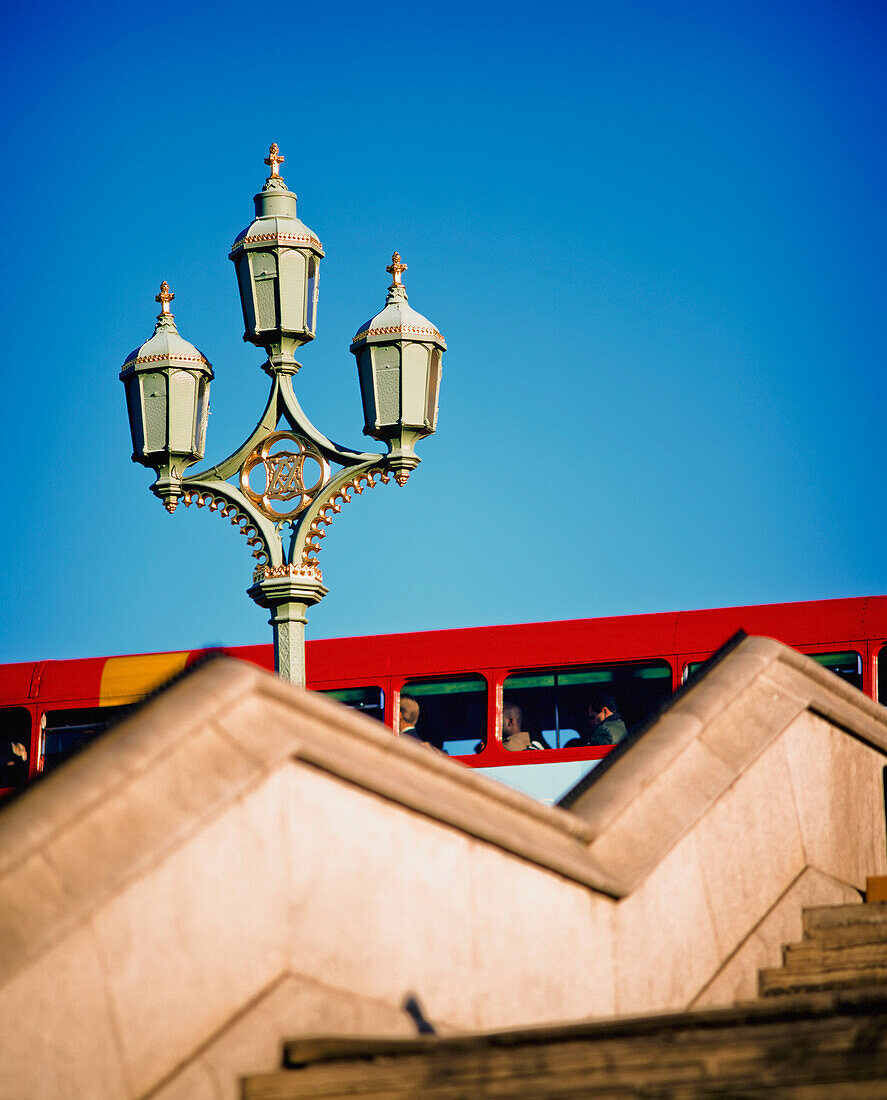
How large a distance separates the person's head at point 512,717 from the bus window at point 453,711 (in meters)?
0.20

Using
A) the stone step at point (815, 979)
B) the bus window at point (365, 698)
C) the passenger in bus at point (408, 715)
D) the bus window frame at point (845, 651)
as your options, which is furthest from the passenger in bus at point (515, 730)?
the stone step at point (815, 979)

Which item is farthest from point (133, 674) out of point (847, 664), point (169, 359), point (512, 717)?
point (169, 359)

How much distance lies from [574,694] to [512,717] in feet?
2.01

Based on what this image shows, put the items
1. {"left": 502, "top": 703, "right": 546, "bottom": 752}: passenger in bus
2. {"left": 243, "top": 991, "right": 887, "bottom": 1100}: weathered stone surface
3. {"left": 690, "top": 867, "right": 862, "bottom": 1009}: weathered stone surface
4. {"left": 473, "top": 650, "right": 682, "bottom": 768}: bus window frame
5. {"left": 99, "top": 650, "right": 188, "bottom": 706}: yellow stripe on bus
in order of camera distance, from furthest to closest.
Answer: {"left": 99, "top": 650, "right": 188, "bottom": 706}: yellow stripe on bus → {"left": 502, "top": 703, "right": 546, "bottom": 752}: passenger in bus → {"left": 473, "top": 650, "right": 682, "bottom": 768}: bus window frame → {"left": 690, "top": 867, "right": 862, "bottom": 1009}: weathered stone surface → {"left": 243, "top": 991, "right": 887, "bottom": 1100}: weathered stone surface

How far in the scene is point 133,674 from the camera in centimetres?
1598

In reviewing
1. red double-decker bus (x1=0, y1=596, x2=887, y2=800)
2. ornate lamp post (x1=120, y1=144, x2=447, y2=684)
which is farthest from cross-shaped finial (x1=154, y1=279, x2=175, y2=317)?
red double-decker bus (x1=0, y1=596, x2=887, y2=800)

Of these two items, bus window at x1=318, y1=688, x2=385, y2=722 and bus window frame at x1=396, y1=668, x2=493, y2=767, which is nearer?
bus window frame at x1=396, y1=668, x2=493, y2=767

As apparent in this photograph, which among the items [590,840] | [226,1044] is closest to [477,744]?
[590,840]

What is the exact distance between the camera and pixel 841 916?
521 centimetres

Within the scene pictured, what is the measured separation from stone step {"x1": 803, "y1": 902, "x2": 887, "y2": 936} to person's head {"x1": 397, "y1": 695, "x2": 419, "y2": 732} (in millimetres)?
9996

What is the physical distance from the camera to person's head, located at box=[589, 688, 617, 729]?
1476cm

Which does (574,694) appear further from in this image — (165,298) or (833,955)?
(833,955)

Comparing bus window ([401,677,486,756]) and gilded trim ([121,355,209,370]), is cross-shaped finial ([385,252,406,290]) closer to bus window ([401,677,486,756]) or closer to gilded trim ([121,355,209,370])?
gilded trim ([121,355,209,370])

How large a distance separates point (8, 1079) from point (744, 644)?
3.28m
